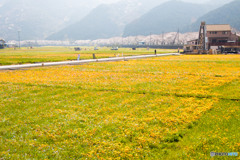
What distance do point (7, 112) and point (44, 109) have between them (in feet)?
5.91

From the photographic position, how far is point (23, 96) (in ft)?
48.7

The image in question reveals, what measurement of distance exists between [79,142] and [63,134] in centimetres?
104

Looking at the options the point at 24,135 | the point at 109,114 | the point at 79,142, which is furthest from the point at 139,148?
the point at 24,135

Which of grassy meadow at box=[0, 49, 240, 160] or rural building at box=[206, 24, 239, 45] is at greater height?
rural building at box=[206, 24, 239, 45]

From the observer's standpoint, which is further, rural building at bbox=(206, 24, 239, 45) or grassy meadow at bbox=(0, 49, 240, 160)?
rural building at bbox=(206, 24, 239, 45)

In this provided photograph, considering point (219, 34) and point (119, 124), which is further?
point (219, 34)

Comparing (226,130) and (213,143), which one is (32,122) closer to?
(213,143)

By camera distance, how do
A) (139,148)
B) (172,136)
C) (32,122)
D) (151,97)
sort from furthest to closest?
1. (151,97)
2. (32,122)
3. (172,136)
4. (139,148)

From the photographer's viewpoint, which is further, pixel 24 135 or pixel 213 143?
pixel 24 135

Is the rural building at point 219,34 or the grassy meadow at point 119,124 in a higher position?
the rural building at point 219,34

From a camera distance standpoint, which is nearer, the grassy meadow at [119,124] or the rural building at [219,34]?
the grassy meadow at [119,124]

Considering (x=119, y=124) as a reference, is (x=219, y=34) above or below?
above

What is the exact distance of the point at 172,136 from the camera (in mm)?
8523

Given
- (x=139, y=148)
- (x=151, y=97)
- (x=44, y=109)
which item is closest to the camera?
(x=139, y=148)
